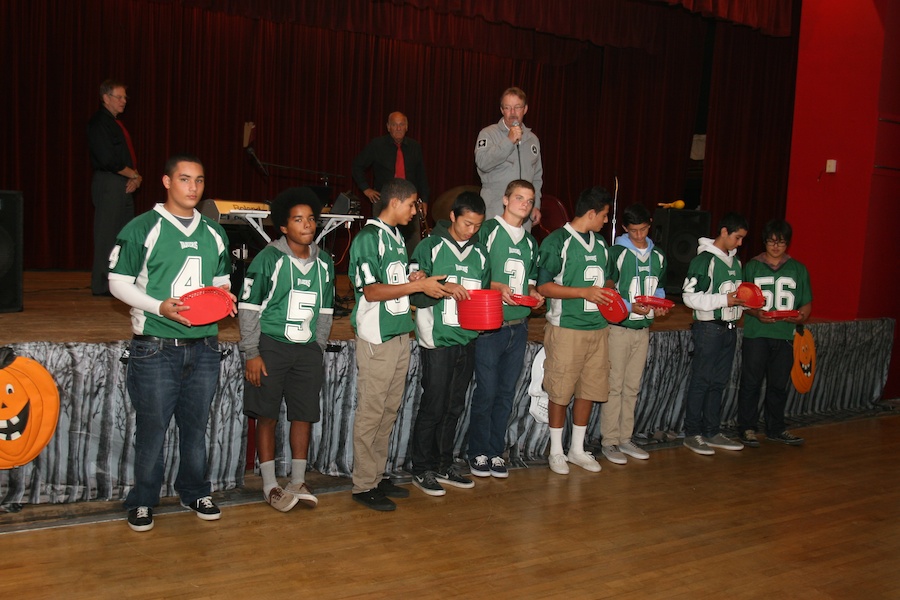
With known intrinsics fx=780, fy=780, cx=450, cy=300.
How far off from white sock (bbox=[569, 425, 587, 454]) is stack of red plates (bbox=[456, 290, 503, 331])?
134 cm

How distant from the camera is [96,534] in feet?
10.6

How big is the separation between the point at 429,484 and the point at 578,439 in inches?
44.0

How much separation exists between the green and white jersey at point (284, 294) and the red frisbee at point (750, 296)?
2668mm

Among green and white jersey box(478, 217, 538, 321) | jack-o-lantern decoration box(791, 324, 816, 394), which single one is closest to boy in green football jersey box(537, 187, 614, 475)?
green and white jersey box(478, 217, 538, 321)

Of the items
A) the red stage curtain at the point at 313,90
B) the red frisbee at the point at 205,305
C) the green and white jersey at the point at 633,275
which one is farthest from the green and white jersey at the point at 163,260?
the red stage curtain at the point at 313,90

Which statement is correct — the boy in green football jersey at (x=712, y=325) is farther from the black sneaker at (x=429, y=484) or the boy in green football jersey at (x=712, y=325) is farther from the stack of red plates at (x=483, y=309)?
the black sneaker at (x=429, y=484)

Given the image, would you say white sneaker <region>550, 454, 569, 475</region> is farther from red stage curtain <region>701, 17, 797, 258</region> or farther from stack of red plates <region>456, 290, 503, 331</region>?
red stage curtain <region>701, 17, 797, 258</region>

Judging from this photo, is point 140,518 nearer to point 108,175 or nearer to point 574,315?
point 574,315

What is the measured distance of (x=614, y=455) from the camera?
4754 mm

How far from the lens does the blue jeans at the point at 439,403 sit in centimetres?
387

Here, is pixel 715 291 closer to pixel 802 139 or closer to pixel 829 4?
pixel 802 139

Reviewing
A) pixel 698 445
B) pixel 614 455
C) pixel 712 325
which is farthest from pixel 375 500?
pixel 712 325

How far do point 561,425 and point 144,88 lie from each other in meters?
5.86

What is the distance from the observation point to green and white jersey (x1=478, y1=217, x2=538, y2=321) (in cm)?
415
